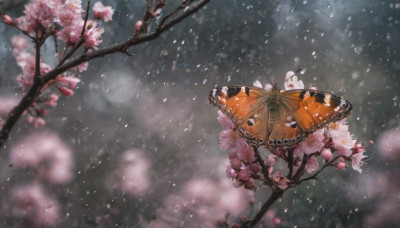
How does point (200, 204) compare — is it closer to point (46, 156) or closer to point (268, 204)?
point (46, 156)

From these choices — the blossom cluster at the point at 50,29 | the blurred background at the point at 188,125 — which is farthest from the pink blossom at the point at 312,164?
the blurred background at the point at 188,125

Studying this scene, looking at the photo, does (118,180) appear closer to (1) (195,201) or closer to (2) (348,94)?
(1) (195,201)

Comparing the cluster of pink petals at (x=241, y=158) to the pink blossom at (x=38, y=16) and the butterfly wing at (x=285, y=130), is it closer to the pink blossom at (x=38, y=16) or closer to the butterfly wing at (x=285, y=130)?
the butterfly wing at (x=285, y=130)

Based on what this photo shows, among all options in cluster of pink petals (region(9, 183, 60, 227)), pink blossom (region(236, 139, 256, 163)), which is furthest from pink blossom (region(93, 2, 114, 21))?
cluster of pink petals (region(9, 183, 60, 227))

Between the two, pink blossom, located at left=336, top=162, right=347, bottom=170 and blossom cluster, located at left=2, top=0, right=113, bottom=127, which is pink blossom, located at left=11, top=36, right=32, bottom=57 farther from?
pink blossom, located at left=336, top=162, right=347, bottom=170

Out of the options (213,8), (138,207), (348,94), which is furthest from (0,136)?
(348,94)

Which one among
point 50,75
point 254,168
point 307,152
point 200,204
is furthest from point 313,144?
point 200,204
